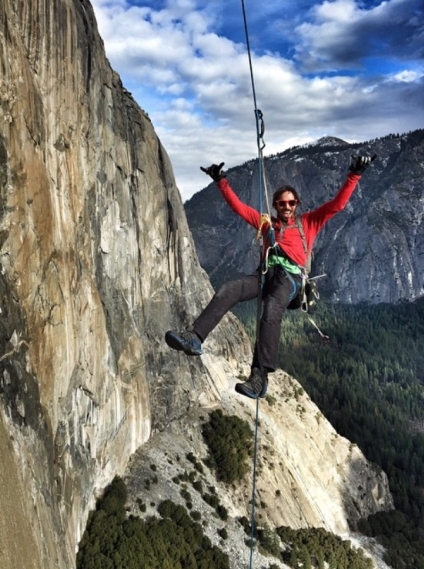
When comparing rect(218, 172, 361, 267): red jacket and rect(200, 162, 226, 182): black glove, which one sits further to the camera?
rect(218, 172, 361, 267): red jacket

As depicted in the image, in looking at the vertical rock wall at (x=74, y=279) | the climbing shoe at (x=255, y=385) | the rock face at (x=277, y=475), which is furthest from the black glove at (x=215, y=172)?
the rock face at (x=277, y=475)

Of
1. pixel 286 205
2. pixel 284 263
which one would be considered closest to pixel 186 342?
pixel 284 263

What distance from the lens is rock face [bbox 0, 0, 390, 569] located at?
1888 cm

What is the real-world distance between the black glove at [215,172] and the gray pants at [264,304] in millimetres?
2307

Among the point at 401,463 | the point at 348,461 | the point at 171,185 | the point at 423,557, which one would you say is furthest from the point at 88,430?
the point at 401,463

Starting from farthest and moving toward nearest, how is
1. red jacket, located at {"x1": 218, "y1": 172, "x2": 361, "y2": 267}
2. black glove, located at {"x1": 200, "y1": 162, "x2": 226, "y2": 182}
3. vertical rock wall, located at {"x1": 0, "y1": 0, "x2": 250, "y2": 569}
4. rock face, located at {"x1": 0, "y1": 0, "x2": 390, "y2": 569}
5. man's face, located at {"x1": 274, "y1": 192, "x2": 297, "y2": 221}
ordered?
vertical rock wall, located at {"x1": 0, "y1": 0, "x2": 250, "y2": 569} → rock face, located at {"x1": 0, "y1": 0, "x2": 390, "y2": 569} → man's face, located at {"x1": 274, "y1": 192, "x2": 297, "y2": 221} → red jacket, located at {"x1": 218, "y1": 172, "x2": 361, "y2": 267} → black glove, located at {"x1": 200, "y1": 162, "x2": 226, "y2": 182}

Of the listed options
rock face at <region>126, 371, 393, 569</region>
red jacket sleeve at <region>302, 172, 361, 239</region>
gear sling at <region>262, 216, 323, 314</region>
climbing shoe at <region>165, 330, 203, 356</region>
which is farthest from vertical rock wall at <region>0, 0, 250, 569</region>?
red jacket sleeve at <region>302, 172, 361, 239</region>

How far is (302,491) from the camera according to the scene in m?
51.3

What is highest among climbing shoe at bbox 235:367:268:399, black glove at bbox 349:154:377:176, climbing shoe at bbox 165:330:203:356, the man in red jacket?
black glove at bbox 349:154:377:176

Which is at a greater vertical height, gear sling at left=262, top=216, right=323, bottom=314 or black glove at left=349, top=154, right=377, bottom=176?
black glove at left=349, top=154, right=377, bottom=176

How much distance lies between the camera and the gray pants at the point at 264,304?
9961 millimetres

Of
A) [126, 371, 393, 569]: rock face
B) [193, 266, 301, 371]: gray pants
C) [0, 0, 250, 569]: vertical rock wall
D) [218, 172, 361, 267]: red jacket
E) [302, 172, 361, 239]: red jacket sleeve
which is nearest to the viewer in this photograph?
[193, 266, 301, 371]: gray pants

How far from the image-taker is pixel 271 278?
424 inches

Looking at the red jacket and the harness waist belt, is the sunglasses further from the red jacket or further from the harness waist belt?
the harness waist belt
